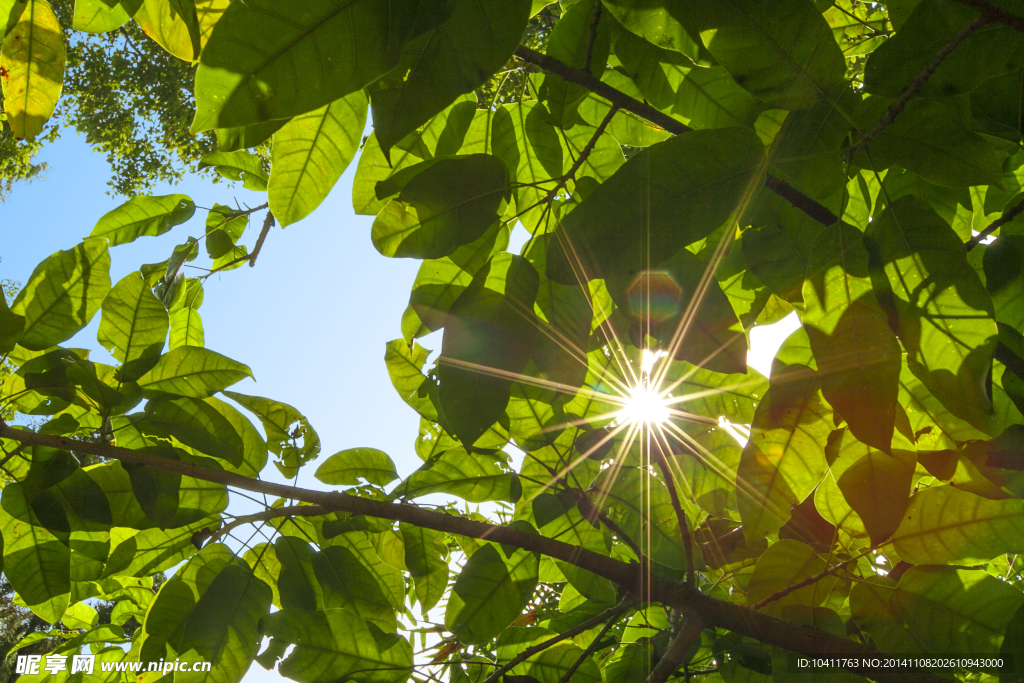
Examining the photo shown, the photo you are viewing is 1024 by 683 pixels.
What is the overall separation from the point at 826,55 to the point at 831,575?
51 centimetres

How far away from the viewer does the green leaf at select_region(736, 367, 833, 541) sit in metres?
0.43

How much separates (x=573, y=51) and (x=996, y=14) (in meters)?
0.34

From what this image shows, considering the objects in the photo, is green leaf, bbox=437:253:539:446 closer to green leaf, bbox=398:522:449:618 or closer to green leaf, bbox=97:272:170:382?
green leaf, bbox=398:522:449:618

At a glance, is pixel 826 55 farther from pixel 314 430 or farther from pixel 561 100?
pixel 314 430

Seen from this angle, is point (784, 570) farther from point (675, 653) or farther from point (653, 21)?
point (653, 21)

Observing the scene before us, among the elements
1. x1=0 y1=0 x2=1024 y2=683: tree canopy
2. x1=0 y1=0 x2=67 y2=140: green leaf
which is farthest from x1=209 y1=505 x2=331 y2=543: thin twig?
x1=0 y1=0 x2=67 y2=140: green leaf

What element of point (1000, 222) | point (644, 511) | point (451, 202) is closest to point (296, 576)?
point (644, 511)

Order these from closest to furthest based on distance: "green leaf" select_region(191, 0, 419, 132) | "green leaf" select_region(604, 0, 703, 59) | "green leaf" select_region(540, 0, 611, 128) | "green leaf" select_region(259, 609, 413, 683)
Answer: "green leaf" select_region(191, 0, 419, 132) → "green leaf" select_region(604, 0, 703, 59) → "green leaf" select_region(540, 0, 611, 128) → "green leaf" select_region(259, 609, 413, 683)

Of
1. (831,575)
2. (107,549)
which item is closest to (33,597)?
(107,549)

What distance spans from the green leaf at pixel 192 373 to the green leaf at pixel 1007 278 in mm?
864

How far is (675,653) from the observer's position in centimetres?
64

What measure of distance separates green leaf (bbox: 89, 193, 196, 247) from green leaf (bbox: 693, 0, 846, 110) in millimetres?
952

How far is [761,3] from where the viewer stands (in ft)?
1.37

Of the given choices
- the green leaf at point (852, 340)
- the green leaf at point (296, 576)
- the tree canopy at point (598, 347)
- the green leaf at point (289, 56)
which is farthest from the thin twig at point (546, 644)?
the green leaf at point (289, 56)
